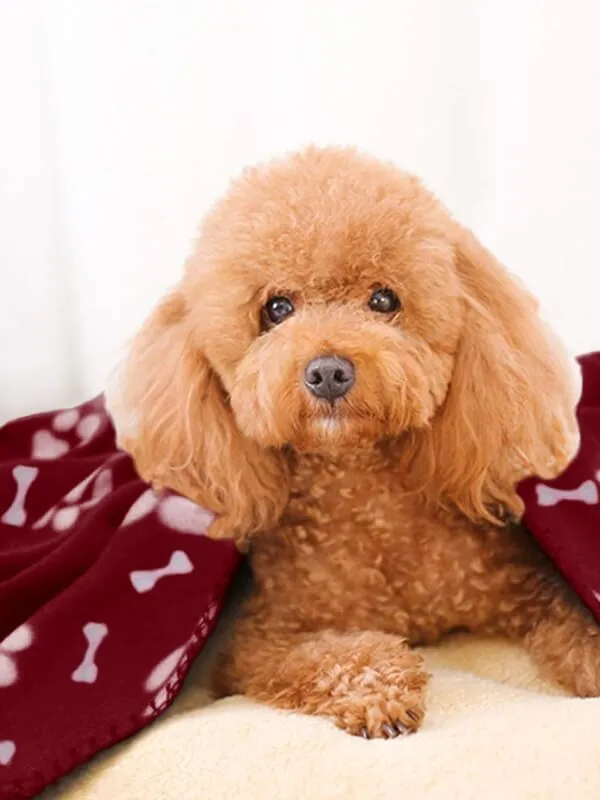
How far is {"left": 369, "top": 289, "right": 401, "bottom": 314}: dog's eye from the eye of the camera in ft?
3.16

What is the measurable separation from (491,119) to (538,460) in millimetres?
813

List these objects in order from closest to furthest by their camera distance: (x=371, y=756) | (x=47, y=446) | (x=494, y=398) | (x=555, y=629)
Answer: (x=371, y=756) < (x=494, y=398) < (x=555, y=629) < (x=47, y=446)

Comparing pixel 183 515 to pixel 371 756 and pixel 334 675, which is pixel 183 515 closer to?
pixel 334 675

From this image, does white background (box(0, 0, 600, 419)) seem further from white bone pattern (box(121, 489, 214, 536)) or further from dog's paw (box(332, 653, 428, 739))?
dog's paw (box(332, 653, 428, 739))

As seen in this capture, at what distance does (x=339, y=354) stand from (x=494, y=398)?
17cm

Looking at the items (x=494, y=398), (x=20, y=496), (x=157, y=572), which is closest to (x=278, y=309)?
(x=494, y=398)

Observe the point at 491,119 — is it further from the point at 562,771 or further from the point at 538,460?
the point at 562,771

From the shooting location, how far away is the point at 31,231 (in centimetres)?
174

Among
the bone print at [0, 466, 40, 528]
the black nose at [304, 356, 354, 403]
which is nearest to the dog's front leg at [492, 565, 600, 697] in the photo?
the black nose at [304, 356, 354, 403]

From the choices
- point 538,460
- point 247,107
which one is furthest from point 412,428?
point 247,107

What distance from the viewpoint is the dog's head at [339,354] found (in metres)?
0.93

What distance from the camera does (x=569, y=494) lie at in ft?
3.67

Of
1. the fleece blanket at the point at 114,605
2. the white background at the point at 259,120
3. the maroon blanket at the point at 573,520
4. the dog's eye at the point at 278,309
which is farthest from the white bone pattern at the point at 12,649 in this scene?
the white background at the point at 259,120

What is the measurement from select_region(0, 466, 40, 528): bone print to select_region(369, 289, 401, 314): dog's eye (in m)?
0.64
